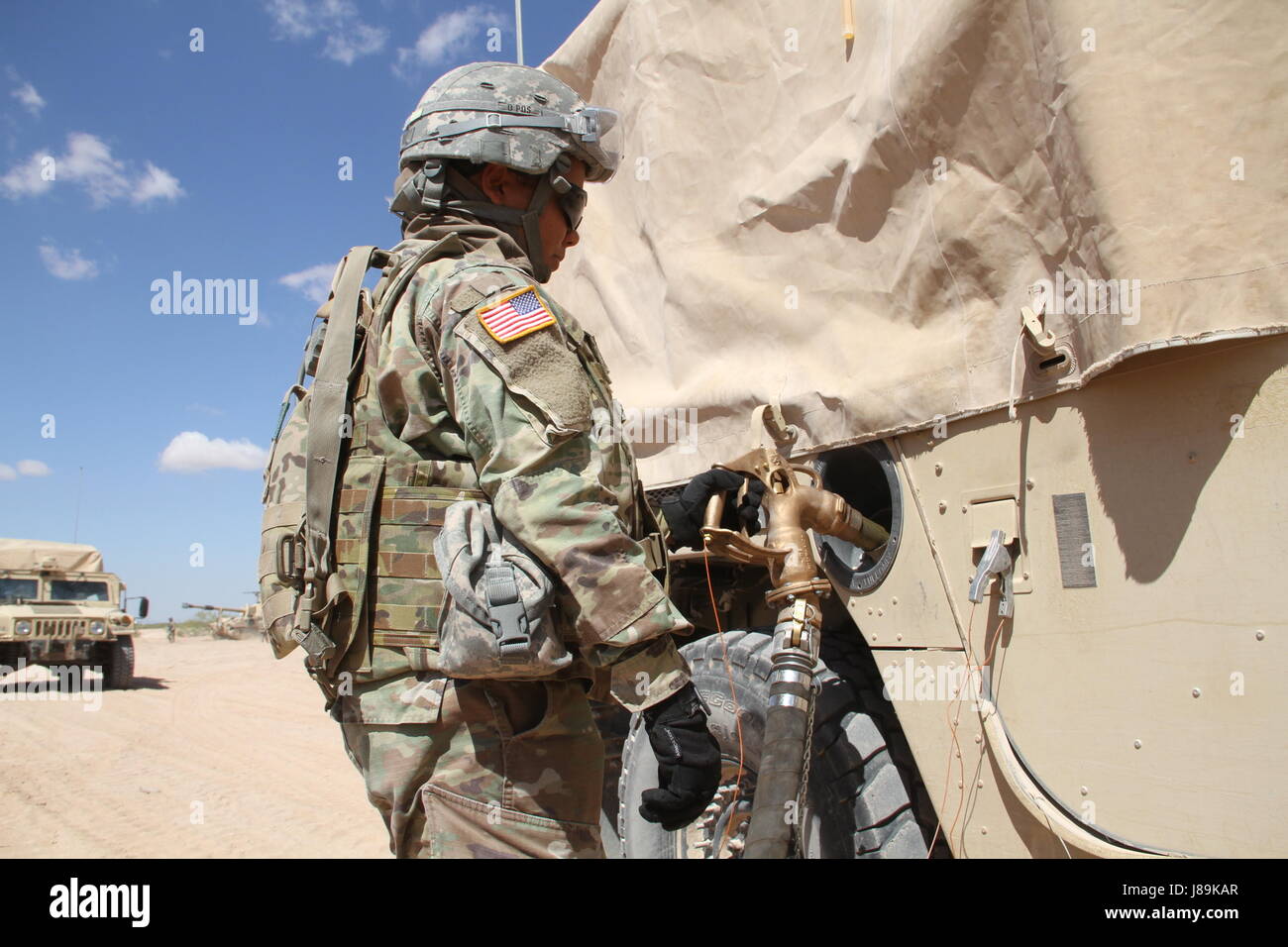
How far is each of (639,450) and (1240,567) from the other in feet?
6.30

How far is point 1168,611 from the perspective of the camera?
5.75 ft

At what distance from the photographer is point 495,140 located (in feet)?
6.39

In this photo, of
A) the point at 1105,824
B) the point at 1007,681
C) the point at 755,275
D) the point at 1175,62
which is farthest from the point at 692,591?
the point at 1175,62

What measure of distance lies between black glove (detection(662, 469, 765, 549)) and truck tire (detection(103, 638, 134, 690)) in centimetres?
1306

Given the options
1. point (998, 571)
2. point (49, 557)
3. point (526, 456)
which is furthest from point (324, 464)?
point (49, 557)

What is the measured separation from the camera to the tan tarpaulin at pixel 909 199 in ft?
5.51

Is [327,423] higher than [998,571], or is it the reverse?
[327,423]

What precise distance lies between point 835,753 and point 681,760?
996 mm

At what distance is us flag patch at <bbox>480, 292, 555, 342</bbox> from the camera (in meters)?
1.64

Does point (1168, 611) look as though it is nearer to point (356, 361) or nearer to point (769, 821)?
point (769, 821)

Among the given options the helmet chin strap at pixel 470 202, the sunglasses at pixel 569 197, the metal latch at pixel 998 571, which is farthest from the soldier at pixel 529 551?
the metal latch at pixel 998 571

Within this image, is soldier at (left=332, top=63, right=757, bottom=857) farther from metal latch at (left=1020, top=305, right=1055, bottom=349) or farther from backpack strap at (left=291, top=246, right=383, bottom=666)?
metal latch at (left=1020, top=305, right=1055, bottom=349)

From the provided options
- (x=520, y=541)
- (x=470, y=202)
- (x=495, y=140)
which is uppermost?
(x=495, y=140)

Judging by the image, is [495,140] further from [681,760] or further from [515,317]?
[681,760]
